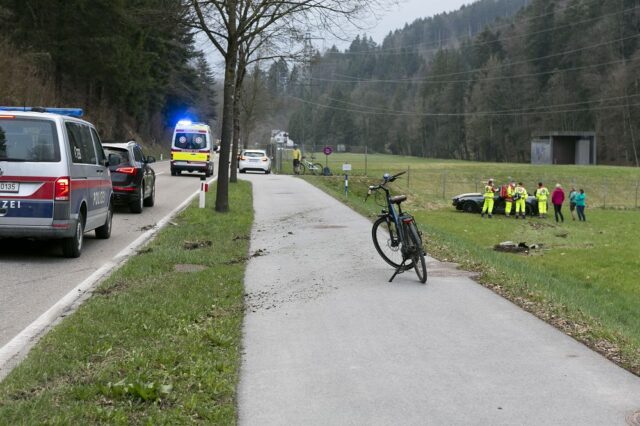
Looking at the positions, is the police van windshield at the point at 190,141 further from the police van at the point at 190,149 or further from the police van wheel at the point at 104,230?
the police van wheel at the point at 104,230

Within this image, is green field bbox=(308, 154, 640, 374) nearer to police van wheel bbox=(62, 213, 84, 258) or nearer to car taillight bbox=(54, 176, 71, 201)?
police van wheel bbox=(62, 213, 84, 258)

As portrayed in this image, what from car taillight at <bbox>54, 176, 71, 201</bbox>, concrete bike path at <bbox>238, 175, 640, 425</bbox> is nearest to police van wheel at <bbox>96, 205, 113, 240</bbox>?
car taillight at <bbox>54, 176, 71, 201</bbox>

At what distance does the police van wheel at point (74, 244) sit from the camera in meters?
10.6

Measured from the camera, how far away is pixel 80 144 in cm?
1110

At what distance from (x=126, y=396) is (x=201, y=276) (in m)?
4.62

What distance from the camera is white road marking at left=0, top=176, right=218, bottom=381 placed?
570cm

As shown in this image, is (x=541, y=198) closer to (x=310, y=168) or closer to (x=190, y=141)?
(x=190, y=141)

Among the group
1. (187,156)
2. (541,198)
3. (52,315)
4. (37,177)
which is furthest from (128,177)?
(541,198)

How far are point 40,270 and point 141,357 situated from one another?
16.1 feet

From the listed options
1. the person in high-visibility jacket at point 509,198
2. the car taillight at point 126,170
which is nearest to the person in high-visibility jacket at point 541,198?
the person in high-visibility jacket at point 509,198

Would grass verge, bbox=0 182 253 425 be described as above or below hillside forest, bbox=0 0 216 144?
below

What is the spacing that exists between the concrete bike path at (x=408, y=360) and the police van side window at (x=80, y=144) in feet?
10.8

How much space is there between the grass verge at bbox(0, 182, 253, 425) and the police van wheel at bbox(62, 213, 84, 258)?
4.02ft

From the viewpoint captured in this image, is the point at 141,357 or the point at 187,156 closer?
the point at 141,357
